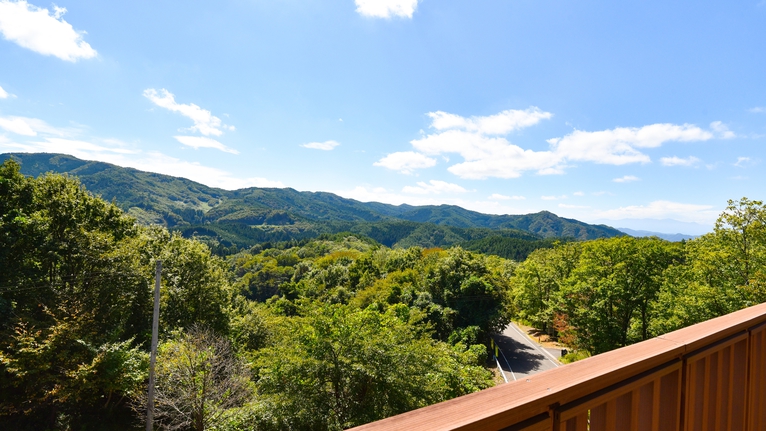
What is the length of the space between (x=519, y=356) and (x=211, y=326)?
66.4ft

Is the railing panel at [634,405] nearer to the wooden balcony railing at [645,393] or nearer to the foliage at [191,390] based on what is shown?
the wooden balcony railing at [645,393]

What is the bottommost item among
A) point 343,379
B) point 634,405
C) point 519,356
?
point 519,356

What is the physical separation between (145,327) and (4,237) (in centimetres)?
624

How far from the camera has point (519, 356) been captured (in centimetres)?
2358

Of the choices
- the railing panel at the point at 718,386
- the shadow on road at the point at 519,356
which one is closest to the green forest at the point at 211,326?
the shadow on road at the point at 519,356

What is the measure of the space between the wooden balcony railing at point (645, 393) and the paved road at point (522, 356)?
19.5 metres

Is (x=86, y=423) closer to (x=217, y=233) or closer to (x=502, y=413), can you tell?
(x=502, y=413)

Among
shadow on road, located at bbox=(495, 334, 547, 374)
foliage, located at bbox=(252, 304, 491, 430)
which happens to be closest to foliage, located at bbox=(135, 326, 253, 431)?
foliage, located at bbox=(252, 304, 491, 430)

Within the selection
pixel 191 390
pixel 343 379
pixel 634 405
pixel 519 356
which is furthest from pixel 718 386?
pixel 519 356

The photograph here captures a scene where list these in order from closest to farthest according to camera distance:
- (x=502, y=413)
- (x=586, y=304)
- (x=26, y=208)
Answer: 1. (x=502, y=413)
2. (x=26, y=208)
3. (x=586, y=304)

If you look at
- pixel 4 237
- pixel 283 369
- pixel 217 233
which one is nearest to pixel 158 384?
pixel 283 369

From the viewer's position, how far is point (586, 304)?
18516mm

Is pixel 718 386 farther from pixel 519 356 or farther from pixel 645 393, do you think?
pixel 519 356

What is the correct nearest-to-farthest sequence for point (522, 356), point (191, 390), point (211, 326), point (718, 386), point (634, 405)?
point (634, 405) < point (718, 386) < point (191, 390) < point (211, 326) < point (522, 356)
